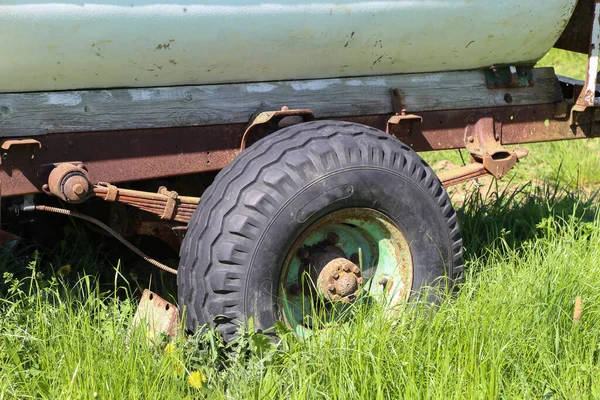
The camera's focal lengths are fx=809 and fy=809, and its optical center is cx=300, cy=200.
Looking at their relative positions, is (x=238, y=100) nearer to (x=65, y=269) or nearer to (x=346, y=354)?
(x=65, y=269)

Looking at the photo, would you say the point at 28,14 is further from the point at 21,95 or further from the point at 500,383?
the point at 500,383

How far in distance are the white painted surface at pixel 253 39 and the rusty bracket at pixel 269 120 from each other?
5.3 inches

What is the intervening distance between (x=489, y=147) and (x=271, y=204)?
49.3 inches

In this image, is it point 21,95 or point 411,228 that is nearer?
point 21,95

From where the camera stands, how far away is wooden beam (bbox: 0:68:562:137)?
9.13 feet

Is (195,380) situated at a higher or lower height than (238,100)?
lower

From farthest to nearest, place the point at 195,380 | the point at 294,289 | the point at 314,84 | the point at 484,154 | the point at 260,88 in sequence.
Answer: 1. the point at 484,154
2. the point at 314,84
3. the point at 260,88
4. the point at 294,289
5. the point at 195,380

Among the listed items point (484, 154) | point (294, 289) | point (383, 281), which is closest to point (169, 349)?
point (294, 289)

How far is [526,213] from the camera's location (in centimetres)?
435

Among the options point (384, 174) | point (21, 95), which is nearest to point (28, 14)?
point (21, 95)

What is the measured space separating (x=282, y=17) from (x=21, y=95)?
37.8 inches

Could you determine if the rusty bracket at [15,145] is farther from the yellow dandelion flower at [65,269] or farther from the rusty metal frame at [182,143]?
the yellow dandelion flower at [65,269]

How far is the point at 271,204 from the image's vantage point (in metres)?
2.83

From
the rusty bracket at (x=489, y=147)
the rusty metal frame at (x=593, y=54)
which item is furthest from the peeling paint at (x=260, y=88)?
the rusty metal frame at (x=593, y=54)
